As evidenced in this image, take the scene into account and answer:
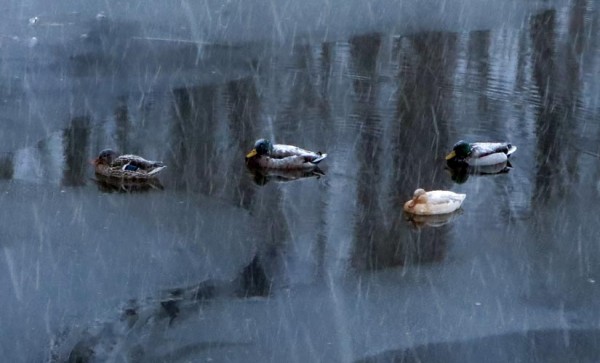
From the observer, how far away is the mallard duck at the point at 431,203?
10.7 metres

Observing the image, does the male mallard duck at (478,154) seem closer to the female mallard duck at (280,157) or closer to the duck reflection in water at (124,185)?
the female mallard duck at (280,157)

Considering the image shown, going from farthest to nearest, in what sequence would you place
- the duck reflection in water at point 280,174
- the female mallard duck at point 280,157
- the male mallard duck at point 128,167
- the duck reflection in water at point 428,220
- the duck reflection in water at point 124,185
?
the female mallard duck at point 280,157
the duck reflection in water at point 280,174
the male mallard duck at point 128,167
the duck reflection in water at point 124,185
the duck reflection in water at point 428,220

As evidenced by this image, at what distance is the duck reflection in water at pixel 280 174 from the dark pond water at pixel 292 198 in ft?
0.28

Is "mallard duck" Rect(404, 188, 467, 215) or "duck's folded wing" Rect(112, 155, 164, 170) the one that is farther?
"duck's folded wing" Rect(112, 155, 164, 170)

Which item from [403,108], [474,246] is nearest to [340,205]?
A: [474,246]

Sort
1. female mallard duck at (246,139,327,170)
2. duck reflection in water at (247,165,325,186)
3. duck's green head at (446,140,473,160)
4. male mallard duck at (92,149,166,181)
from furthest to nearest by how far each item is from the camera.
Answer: duck's green head at (446,140,473,160) < female mallard duck at (246,139,327,170) < duck reflection in water at (247,165,325,186) < male mallard duck at (92,149,166,181)

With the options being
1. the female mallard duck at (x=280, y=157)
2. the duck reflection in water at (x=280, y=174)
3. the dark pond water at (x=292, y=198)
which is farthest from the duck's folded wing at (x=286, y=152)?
the dark pond water at (x=292, y=198)

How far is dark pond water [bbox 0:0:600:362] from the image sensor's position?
27.4 feet

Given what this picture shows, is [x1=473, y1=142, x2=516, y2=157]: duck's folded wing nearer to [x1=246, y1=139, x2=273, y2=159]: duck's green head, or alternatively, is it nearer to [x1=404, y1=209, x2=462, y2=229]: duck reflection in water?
[x1=404, y1=209, x2=462, y2=229]: duck reflection in water

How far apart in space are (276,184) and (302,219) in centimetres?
117

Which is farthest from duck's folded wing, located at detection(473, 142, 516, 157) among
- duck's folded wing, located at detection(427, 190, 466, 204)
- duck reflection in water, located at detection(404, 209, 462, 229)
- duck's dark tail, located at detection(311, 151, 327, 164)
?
duck's dark tail, located at detection(311, 151, 327, 164)

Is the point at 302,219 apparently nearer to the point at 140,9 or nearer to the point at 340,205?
the point at 340,205

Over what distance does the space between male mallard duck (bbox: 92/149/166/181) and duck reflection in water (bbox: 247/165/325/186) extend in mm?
1075

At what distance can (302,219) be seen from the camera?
10.6 m
